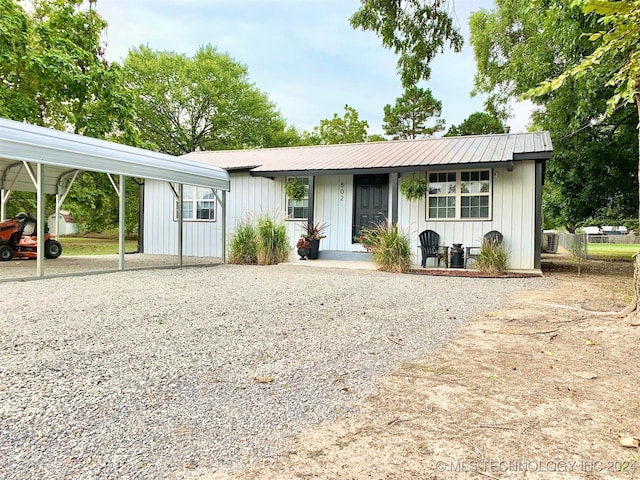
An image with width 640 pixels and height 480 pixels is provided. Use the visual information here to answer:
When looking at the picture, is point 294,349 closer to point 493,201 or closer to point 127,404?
point 127,404

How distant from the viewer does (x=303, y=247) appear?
10.7 meters

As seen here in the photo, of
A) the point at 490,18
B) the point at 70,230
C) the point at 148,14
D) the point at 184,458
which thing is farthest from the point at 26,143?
the point at 70,230

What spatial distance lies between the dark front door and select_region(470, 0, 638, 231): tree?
4554 mm

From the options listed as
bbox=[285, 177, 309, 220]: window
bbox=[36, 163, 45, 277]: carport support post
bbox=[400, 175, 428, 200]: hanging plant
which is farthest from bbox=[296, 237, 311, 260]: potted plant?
bbox=[36, 163, 45, 277]: carport support post

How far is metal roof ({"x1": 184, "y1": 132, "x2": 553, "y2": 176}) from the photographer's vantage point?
30.2 ft

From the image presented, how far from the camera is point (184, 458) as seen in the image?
5.55ft

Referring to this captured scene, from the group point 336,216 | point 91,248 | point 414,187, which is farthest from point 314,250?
point 91,248

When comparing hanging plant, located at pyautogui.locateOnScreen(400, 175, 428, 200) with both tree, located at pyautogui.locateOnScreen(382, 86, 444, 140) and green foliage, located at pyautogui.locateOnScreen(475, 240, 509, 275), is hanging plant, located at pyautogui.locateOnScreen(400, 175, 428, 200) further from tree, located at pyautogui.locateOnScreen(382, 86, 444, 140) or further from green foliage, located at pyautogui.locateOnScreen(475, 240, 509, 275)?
tree, located at pyautogui.locateOnScreen(382, 86, 444, 140)

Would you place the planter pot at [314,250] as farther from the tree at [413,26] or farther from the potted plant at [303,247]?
the tree at [413,26]

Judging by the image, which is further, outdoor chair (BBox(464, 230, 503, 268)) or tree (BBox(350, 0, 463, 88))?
outdoor chair (BBox(464, 230, 503, 268))

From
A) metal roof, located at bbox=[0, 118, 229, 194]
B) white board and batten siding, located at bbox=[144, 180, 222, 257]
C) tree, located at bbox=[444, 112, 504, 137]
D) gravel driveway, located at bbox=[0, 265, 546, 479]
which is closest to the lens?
gravel driveway, located at bbox=[0, 265, 546, 479]

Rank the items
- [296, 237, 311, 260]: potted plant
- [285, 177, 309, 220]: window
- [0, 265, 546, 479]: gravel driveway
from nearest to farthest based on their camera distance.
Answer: [0, 265, 546, 479]: gravel driveway, [296, 237, 311, 260]: potted plant, [285, 177, 309, 220]: window

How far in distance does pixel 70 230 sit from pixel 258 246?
107 ft

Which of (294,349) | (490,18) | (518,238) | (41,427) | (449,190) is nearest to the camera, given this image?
(41,427)
